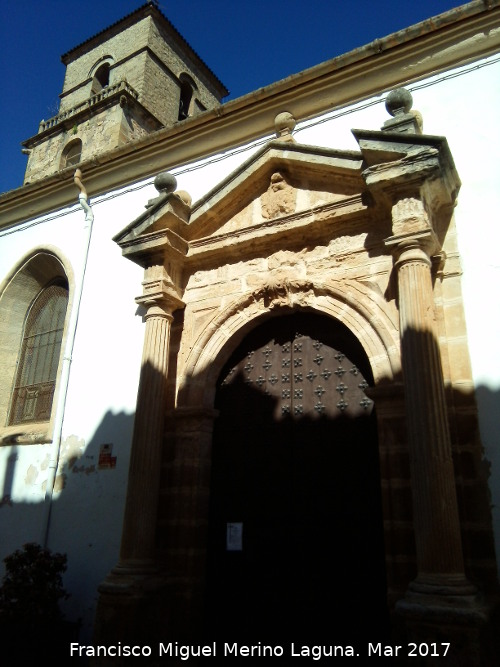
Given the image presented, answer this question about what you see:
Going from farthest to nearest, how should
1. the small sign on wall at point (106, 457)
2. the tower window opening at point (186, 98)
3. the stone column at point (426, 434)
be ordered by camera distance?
the tower window opening at point (186, 98) < the small sign on wall at point (106, 457) < the stone column at point (426, 434)

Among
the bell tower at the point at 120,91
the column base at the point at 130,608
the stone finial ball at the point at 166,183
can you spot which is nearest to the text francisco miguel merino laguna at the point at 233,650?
the column base at the point at 130,608

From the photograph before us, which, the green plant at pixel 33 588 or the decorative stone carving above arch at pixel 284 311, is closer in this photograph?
the decorative stone carving above arch at pixel 284 311

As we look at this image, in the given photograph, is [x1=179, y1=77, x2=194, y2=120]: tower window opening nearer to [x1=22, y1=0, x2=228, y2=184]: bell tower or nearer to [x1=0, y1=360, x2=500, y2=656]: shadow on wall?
[x1=22, y1=0, x2=228, y2=184]: bell tower

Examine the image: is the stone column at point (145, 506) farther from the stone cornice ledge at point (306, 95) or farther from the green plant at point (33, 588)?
the stone cornice ledge at point (306, 95)

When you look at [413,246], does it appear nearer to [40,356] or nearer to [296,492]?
[296,492]

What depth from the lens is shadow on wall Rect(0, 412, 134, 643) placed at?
5.62 metres

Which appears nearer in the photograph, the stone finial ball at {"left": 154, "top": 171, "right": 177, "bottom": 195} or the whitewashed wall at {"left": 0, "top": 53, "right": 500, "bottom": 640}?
the whitewashed wall at {"left": 0, "top": 53, "right": 500, "bottom": 640}

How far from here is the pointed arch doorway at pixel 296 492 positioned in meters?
4.30

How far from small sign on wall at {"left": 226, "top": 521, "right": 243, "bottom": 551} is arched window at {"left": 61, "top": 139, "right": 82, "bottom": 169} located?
1199cm

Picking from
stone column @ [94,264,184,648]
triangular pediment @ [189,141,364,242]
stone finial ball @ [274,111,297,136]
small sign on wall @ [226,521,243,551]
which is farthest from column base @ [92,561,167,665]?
stone finial ball @ [274,111,297,136]

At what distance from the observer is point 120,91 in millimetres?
13438

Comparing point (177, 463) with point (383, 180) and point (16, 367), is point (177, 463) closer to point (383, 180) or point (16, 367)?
point (383, 180)

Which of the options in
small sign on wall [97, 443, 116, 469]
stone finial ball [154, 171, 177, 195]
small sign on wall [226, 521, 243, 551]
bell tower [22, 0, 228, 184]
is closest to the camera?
small sign on wall [226, 521, 243, 551]

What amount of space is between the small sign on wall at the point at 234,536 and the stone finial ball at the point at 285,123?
4.24m
